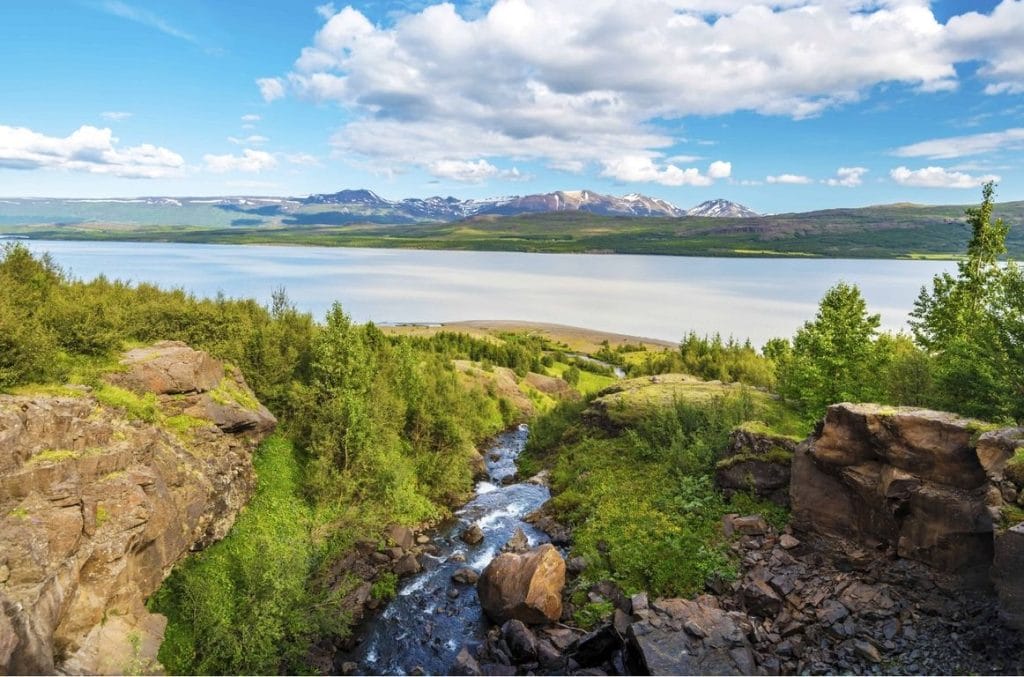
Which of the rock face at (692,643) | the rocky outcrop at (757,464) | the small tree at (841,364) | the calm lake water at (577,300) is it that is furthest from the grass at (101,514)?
the calm lake water at (577,300)

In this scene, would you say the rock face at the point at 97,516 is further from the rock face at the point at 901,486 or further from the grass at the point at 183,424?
the rock face at the point at 901,486

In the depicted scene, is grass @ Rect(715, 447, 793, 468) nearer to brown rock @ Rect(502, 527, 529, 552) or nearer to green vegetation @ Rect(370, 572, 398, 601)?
brown rock @ Rect(502, 527, 529, 552)

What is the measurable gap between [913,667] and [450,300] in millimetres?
149623

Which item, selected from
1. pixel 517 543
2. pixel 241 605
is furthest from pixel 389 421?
pixel 241 605

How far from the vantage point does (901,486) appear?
70.0 ft

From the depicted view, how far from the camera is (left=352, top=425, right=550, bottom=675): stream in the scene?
71.3 feet

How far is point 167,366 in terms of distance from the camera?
25.0 m

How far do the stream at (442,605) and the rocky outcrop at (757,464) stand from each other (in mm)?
11167

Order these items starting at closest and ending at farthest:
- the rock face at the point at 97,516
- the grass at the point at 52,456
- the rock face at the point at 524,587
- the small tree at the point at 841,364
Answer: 1. the rock face at the point at 97,516
2. the grass at the point at 52,456
3. the rock face at the point at 524,587
4. the small tree at the point at 841,364

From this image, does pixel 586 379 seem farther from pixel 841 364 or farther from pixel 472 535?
pixel 472 535

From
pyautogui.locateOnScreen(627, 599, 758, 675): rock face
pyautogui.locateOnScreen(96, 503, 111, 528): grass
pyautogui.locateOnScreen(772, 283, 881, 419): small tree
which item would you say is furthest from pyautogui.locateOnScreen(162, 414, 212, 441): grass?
pyautogui.locateOnScreen(772, 283, 881, 419): small tree

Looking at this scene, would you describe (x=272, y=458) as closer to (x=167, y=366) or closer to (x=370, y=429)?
(x=370, y=429)

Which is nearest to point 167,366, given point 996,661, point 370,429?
point 370,429

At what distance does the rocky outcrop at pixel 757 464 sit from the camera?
27703 millimetres
